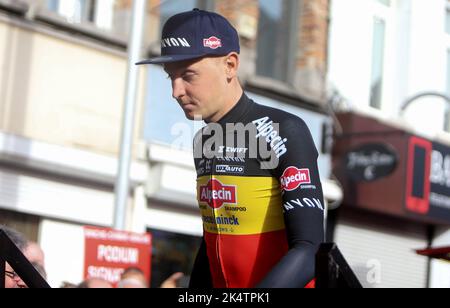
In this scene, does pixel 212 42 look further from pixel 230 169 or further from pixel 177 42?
pixel 230 169

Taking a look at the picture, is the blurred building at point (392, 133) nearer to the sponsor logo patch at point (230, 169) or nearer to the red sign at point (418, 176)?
the red sign at point (418, 176)

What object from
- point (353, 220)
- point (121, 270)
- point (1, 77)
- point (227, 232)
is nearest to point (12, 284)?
point (227, 232)

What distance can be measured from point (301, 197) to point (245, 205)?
0.21 metres

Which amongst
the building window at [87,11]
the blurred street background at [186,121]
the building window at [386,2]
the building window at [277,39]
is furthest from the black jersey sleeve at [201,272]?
the building window at [386,2]

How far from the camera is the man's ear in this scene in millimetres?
2955

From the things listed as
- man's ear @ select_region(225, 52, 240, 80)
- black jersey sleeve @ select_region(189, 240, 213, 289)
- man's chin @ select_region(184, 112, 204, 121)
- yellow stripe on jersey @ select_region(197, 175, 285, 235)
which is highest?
man's ear @ select_region(225, 52, 240, 80)

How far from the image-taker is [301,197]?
9.27ft

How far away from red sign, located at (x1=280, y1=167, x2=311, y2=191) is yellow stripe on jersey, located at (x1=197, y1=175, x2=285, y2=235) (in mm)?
75

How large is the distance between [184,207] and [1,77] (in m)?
3.38

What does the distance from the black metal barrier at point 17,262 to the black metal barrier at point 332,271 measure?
59 centimetres

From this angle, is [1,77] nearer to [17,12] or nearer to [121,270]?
[17,12]

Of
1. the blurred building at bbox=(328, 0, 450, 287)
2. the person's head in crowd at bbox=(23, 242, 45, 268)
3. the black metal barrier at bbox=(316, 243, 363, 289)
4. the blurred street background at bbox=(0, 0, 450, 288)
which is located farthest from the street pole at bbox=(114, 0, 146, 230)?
the black metal barrier at bbox=(316, 243, 363, 289)

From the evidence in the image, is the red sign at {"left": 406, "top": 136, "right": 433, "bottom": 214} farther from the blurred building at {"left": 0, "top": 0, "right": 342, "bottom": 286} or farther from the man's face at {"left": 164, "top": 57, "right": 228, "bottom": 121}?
the man's face at {"left": 164, "top": 57, "right": 228, "bottom": 121}

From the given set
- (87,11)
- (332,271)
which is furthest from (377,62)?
(332,271)
